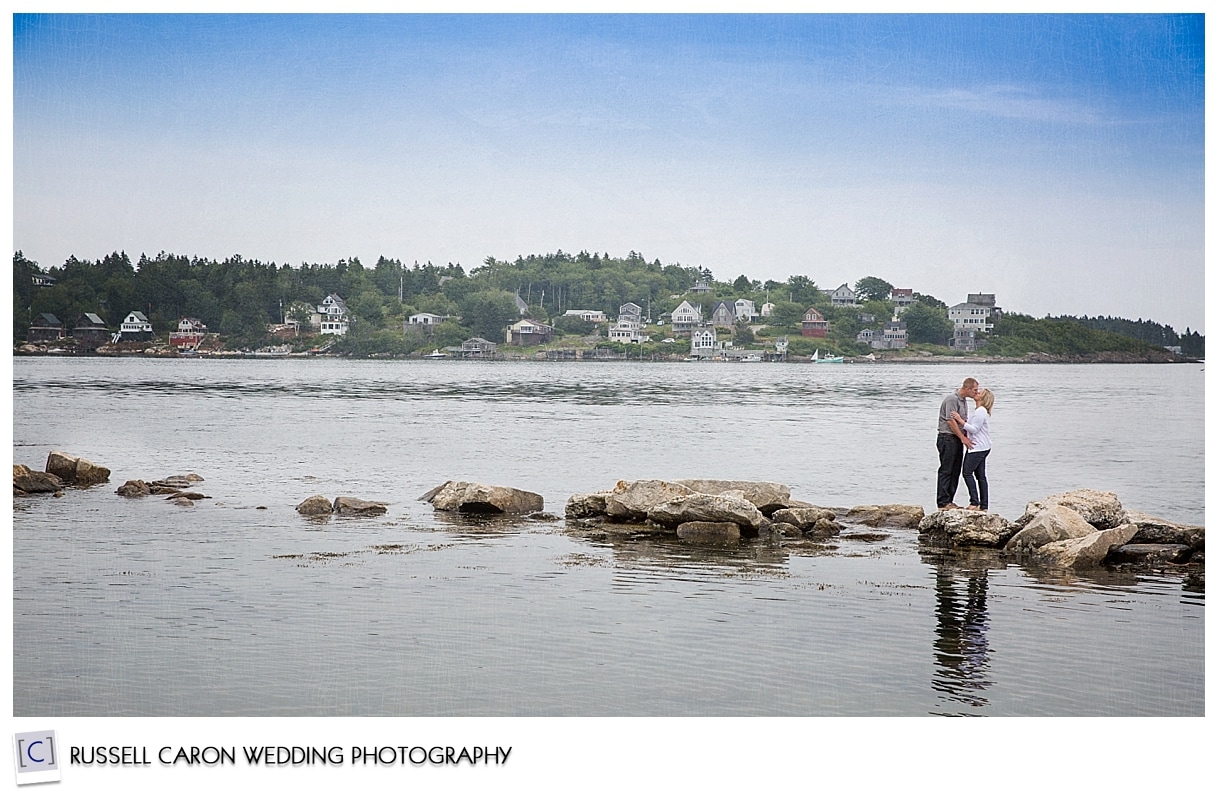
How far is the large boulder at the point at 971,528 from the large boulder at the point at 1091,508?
20 centimetres

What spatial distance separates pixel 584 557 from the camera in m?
7.76

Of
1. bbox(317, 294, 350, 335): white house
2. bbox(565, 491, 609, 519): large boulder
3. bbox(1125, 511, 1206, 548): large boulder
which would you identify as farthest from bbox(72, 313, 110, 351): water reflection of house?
bbox(1125, 511, 1206, 548): large boulder

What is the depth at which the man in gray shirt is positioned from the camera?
334 inches

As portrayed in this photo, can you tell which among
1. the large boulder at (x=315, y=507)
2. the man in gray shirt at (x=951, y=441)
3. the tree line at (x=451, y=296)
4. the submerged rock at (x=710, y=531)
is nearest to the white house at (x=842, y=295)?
the tree line at (x=451, y=296)

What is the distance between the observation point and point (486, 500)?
9.98 meters

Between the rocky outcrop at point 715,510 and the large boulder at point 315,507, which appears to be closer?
the rocky outcrop at point 715,510

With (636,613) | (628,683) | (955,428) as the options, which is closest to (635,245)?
(955,428)

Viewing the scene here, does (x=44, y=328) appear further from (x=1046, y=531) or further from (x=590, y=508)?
(x=1046, y=531)

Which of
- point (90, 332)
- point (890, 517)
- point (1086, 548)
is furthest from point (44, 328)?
point (1086, 548)

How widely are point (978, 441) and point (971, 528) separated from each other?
0.71 m

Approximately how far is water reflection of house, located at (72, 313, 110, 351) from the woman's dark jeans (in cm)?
877

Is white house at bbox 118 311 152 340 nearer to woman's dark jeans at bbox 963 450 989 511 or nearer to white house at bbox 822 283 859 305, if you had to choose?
white house at bbox 822 283 859 305

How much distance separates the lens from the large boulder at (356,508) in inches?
397
